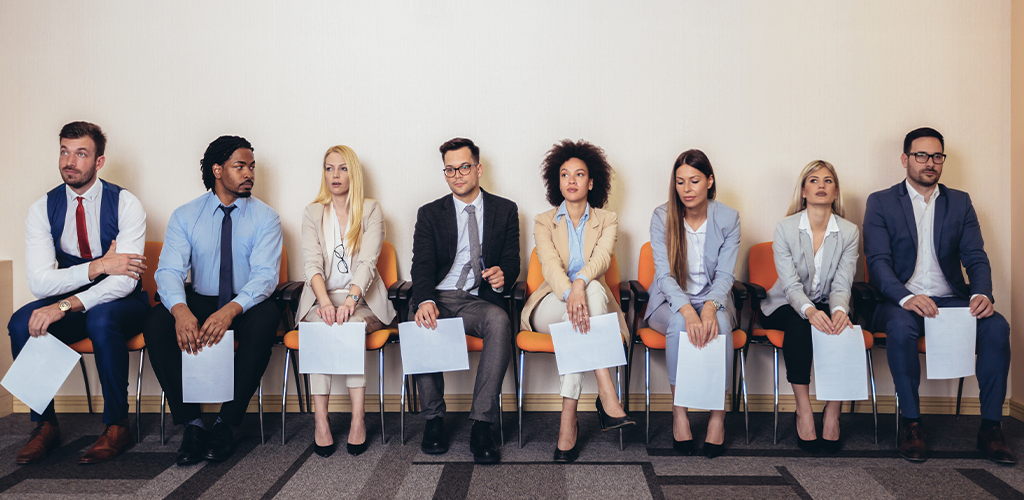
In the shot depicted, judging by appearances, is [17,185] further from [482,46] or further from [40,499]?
[482,46]

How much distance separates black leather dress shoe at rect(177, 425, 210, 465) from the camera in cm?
236

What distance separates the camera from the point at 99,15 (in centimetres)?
321

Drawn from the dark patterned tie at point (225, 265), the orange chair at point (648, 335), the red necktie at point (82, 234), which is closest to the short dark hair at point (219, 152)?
the dark patterned tie at point (225, 265)

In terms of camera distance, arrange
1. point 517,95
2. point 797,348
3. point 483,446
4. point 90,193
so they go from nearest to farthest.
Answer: point 483,446
point 797,348
point 90,193
point 517,95

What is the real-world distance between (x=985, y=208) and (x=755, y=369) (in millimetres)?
1618

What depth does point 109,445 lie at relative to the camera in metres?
2.45

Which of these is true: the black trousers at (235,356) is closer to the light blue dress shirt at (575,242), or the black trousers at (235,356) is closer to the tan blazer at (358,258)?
the tan blazer at (358,258)

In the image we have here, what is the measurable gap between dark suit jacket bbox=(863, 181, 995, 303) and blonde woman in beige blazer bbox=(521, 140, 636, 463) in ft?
4.58

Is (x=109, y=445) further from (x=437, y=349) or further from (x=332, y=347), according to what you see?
(x=437, y=349)

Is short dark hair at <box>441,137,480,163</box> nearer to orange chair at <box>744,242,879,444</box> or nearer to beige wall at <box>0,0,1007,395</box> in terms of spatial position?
beige wall at <box>0,0,1007,395</box>

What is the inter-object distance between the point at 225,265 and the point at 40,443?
114 centimetres

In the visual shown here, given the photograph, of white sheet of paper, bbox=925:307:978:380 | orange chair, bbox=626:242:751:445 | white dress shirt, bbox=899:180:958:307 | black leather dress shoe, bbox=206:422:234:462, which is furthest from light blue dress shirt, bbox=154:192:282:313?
white dress shirt, bbox=899:180:958:307

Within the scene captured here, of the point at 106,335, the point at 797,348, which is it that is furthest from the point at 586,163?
the point at 106,335

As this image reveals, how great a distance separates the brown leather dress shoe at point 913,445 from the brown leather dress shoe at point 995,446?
9.5 inches
